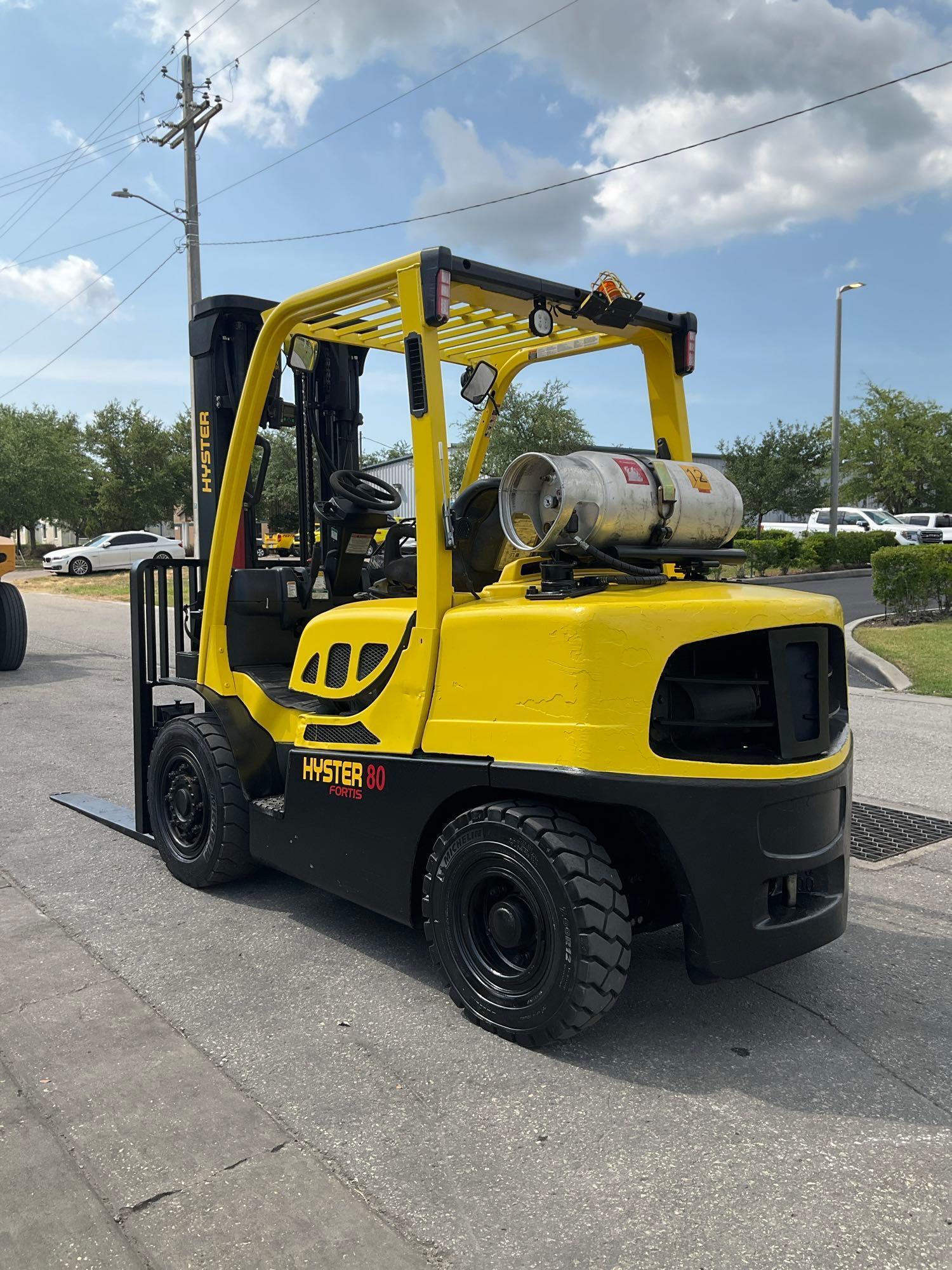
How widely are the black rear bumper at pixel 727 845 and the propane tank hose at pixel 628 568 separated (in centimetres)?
76

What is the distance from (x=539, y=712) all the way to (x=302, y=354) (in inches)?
102

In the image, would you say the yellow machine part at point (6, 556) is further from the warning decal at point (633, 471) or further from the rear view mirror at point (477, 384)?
the warning decal at point (633, 471)

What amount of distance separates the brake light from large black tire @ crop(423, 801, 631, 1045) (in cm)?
167

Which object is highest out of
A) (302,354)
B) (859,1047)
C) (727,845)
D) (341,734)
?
(302,354)

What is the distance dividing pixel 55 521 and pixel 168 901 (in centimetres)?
5374

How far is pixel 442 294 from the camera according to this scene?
3.58 metres

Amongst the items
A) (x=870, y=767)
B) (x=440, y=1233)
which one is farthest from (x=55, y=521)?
A: (x=440, y=1233)

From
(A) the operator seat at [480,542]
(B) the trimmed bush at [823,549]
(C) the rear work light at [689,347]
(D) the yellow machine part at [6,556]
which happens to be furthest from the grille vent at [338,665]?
(B) the trimmed bush at [823,549]

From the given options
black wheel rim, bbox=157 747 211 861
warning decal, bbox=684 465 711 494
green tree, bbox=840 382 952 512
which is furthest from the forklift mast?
green tree, bbox=840 382 952 512

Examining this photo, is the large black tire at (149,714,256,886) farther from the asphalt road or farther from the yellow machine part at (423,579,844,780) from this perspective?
the yellow machine part at (423,579,844,780)

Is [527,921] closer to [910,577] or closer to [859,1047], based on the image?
[859,1047]

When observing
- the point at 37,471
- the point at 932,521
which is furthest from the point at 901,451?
the point at 37,471

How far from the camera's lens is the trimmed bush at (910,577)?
15.4m

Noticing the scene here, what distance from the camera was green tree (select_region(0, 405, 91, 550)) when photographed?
4884cm
